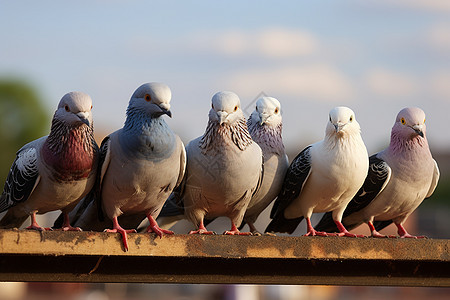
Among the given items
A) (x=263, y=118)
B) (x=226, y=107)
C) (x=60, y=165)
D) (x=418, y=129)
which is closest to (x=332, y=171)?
(x=263, y=118)

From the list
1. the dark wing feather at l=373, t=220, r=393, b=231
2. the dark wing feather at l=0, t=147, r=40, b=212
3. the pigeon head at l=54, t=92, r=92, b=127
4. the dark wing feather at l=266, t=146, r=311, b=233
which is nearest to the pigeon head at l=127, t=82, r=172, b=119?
the pigeon head at l=54, t=92, r=92, b=127

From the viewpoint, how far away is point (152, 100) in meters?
6.32

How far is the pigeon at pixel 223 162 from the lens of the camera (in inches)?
264

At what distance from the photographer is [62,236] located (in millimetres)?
5129

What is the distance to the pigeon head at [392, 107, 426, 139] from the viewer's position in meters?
7.61

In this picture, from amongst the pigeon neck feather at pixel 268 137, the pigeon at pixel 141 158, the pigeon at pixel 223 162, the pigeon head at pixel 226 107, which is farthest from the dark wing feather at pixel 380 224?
the pigeon at pixel 141 158

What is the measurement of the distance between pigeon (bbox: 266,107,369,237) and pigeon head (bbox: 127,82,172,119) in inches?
68.7

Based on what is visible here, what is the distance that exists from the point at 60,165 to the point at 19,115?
47528 millimetres

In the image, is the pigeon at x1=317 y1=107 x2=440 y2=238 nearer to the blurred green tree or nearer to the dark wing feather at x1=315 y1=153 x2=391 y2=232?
the dark wing feather at x1=315 y1=153 x2=391 y2=232

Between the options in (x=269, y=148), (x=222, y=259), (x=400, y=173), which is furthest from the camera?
(x=400, y=173)

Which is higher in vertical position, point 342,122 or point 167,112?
point 167,112

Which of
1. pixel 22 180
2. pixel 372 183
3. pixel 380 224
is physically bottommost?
pixel 380 224

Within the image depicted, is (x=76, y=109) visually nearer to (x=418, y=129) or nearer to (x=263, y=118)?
(x=263, y=118)

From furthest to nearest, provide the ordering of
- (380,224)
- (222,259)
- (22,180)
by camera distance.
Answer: (380,224) < (22,180) < (222,259)
